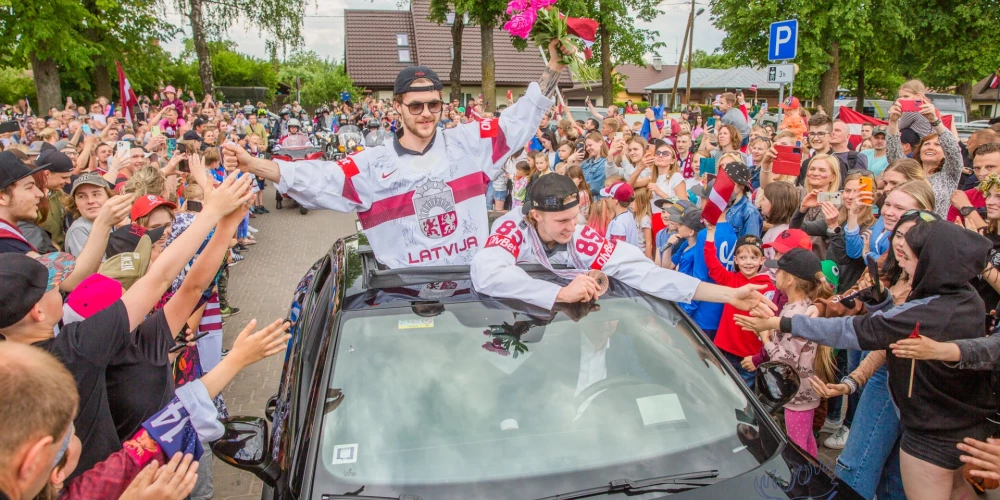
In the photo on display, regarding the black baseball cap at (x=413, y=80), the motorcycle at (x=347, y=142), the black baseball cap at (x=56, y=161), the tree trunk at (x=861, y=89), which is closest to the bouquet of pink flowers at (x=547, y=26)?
the black baseball cap at (x=413, y=80)

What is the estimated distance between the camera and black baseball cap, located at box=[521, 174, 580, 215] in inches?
119

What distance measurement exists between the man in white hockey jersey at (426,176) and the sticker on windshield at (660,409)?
4.98 feet

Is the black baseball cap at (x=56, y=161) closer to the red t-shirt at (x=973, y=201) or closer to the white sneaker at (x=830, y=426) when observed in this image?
the white sneaker at (x=830, y=426)

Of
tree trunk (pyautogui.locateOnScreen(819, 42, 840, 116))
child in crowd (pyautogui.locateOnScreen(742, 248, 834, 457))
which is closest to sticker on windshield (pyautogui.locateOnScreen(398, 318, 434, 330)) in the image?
child in crowd (pyautogui.locateOnScreen(742, 248, 834, 457))

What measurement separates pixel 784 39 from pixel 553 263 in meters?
6.49

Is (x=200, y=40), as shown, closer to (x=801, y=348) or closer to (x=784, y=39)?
(x=784, y=39)

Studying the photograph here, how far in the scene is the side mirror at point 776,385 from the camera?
105 inches

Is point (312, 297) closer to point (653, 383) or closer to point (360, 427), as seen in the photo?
point (360, 427)

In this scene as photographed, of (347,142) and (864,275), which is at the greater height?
(347,142)

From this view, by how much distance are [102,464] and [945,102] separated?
23.9 metres

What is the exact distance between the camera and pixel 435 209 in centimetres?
376

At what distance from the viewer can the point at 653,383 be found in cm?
268

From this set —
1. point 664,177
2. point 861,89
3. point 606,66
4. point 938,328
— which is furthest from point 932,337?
point 861,89

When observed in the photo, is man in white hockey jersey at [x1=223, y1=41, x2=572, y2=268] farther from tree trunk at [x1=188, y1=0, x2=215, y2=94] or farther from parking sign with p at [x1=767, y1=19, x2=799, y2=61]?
tree trunk at [x1=188, y1=0, x2=215, y2=94]
